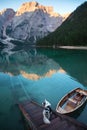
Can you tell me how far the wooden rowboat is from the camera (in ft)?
92.2

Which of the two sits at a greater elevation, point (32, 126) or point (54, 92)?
point (32, 126)

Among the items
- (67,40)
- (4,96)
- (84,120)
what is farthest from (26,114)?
(67,40)

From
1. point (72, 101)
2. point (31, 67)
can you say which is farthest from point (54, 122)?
point (31, 67)

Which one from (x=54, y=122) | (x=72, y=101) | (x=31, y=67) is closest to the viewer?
(x=54, y=122)

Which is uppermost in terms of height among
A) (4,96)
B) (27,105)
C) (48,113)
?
(48,113)

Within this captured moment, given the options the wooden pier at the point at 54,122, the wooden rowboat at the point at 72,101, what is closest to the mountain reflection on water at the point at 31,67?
the wooden rowboat at the point at 72,101

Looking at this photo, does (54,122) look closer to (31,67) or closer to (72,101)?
(72,101)

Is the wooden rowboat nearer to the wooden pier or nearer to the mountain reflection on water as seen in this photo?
the wooden pier

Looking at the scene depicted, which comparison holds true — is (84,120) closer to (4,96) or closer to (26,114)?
(26,114)

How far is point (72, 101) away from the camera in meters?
31.2

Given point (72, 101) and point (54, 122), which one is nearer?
point (54, 122)


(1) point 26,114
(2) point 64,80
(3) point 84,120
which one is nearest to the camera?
(1) point 26,114

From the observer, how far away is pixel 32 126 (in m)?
21.6

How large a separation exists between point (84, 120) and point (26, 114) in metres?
8.76
